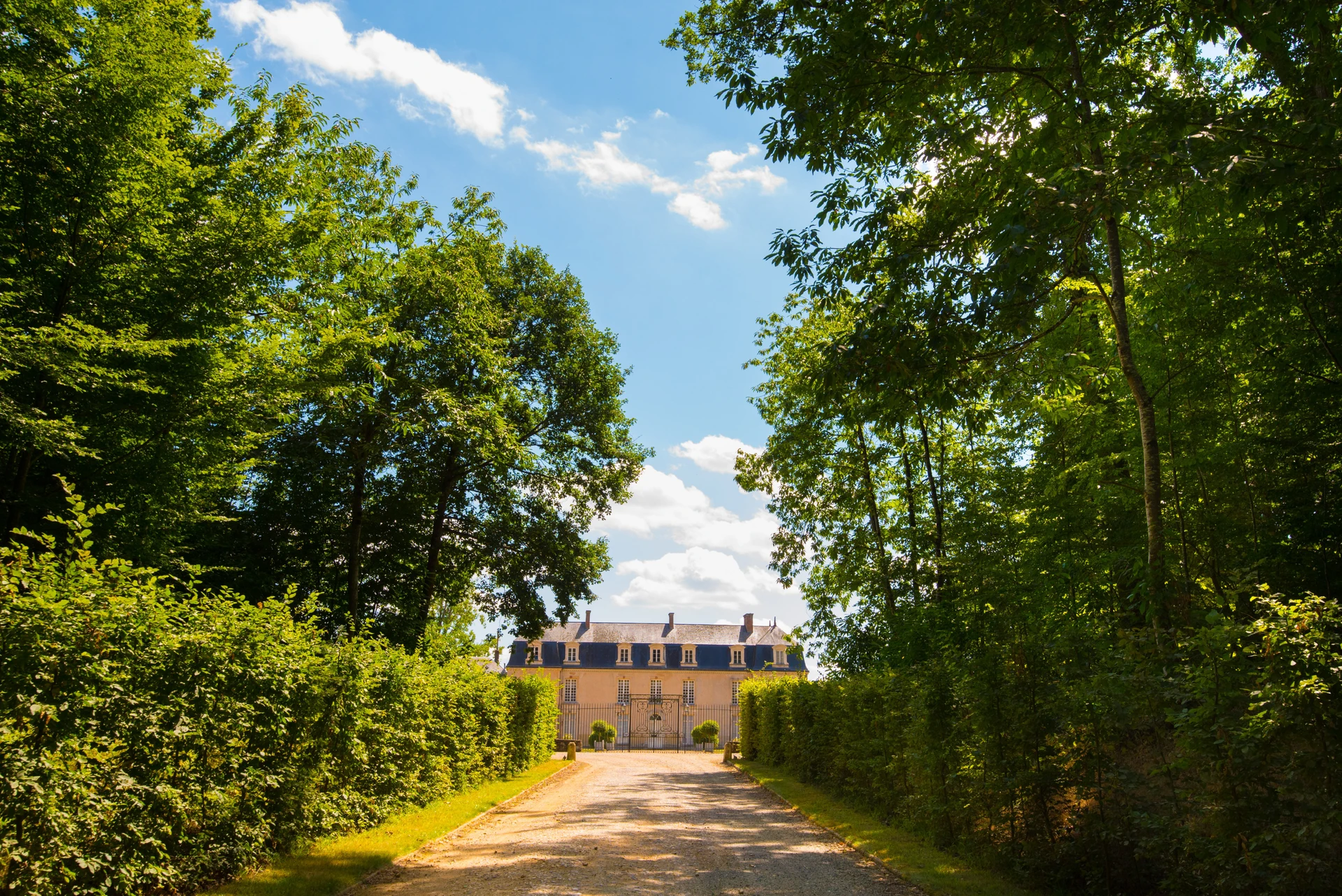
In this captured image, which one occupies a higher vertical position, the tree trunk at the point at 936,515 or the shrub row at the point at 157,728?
the tree trunk at the point at 936,515

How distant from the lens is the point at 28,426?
10.0 m

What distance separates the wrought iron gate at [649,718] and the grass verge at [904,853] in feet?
142

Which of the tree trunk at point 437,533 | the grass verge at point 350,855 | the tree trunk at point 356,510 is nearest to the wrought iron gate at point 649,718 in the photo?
the tree trunk at point 437,533

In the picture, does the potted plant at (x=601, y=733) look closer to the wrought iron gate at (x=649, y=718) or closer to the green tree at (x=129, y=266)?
the wrought iron gate at (x=649, y=718)

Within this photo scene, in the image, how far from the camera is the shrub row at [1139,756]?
5219 mm

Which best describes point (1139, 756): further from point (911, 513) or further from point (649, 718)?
point (649, 718)

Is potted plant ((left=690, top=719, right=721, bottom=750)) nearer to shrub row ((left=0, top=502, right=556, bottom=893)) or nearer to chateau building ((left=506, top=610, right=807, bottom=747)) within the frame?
chateau building ((left=506, top=610, right=807, bottom=747))

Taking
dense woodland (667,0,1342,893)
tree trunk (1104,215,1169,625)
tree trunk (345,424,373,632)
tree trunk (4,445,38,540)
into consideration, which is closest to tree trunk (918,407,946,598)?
dense woodland (667,0,1342,893)

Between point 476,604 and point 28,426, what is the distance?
16.3 metres

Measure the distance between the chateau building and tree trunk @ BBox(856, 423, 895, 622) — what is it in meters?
38.9

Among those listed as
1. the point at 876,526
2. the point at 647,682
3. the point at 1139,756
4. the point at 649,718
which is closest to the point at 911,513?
the point at 876,526

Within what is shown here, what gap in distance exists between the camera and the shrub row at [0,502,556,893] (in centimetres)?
520

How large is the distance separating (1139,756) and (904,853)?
4271mm

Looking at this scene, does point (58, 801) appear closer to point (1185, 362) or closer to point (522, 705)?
point (1185, 362)
